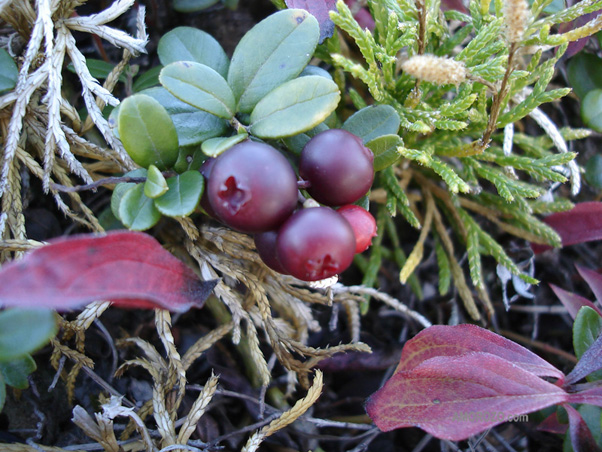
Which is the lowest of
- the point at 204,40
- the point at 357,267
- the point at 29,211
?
the point at 357,267

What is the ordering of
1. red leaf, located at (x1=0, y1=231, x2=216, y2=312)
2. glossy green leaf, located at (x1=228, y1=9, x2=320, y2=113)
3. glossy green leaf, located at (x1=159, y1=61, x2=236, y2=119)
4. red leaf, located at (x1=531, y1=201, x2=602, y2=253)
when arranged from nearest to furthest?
red leaf, located at (x1=0, y1=231, x2=216, y2=312) < glossy green leaf, located at (x1=159, y1=61, x2=236, y2=119) < glossy green leaf, located at (x1=228, y1=9, x2=320, y2=113) < red leaf, located at (x1=531, y1=201, x2=602, y2=253)

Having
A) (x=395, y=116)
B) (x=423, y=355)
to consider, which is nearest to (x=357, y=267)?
(x=423, y=355)

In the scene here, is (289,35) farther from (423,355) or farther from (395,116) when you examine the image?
(423,355)

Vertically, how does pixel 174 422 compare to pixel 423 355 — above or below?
below

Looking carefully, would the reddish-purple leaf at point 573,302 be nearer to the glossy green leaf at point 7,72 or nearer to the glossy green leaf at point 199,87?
the glossy green leaf at point 199,87

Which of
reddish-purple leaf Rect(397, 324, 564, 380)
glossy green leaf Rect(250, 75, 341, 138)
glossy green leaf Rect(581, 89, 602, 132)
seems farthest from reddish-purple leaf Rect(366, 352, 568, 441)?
glossy green leaf Rect(581, 89, 602, 132)

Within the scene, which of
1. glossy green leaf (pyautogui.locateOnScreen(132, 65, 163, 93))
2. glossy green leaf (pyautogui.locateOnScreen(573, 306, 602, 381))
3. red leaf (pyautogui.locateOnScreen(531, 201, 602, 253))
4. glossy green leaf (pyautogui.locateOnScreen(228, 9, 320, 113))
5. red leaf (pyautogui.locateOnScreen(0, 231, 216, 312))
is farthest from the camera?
red leaf (pyautogui.locateOnScreen(531, 201, 602, 253))

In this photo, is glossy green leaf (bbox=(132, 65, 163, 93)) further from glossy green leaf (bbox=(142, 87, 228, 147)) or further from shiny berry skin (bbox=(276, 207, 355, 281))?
Answer: shiny berry skin (bbox=(276, 207, 355, 281))
